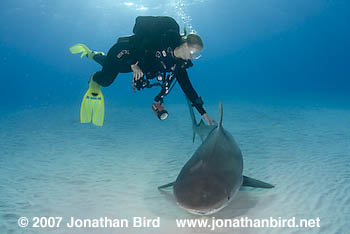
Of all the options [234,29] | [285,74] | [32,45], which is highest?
[234,29]

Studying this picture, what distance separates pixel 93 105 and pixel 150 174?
7.46 ft

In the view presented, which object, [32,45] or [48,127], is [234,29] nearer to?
[32,45]

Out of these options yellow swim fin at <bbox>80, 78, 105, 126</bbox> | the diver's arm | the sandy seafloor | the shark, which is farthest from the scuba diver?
the sandy seafloor

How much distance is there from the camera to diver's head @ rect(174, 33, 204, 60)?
15.2 feet

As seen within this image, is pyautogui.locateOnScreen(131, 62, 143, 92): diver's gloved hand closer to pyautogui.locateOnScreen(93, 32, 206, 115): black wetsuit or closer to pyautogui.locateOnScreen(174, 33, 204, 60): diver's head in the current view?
pyautogui.locateOnScreen(93, 32, 206, 115): black wetsuit

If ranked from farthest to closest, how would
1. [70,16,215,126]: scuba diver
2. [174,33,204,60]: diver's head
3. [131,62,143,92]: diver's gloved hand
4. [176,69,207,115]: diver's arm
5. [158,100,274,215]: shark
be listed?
1. [176,69,207,115]: diver's arm
2. [131,62,143,92]: diver's gloved hand
3. [70,16,215,126]: scuba diver
4. [174,33,204,60]: diver's head
5. [158,100,274,215]: shark

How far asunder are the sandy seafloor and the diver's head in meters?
2.89

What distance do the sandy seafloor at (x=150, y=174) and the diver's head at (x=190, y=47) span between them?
9.48ft

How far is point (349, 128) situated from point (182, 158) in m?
8.35

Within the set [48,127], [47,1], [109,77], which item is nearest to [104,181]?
[109,77]

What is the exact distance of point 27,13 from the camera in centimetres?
4088

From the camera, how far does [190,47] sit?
4.69 m

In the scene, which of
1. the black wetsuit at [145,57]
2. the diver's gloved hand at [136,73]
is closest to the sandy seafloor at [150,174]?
the diver's gloved hand at [136,73]

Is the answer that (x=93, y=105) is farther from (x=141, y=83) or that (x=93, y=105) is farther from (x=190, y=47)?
(x=190, y=47)
